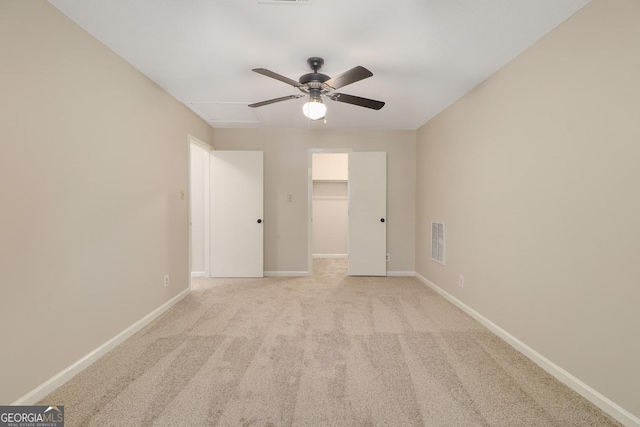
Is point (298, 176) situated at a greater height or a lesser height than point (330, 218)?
greater

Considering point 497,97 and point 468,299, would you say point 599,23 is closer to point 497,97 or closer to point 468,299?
point 497,97

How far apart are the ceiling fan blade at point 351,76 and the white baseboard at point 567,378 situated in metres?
2.31

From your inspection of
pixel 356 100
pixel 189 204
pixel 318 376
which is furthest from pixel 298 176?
pixel 318 376

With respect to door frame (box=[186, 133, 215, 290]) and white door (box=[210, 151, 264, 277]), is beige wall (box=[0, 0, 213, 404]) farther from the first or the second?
white door (box=[210, 151, 264, 277])

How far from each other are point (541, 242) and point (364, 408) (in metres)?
1.66

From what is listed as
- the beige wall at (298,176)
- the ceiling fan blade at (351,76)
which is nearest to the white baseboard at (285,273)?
the beige wall at (298,176)

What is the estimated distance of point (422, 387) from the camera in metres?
1.69

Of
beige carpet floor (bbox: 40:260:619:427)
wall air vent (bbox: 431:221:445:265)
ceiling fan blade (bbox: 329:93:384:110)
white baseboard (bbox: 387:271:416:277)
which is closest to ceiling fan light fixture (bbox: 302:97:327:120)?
ceiling fan blade (bbox: 329:93:384:110)

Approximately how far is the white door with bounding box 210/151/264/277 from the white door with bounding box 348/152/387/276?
1.48 meters

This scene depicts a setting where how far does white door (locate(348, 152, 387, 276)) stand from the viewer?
446cm

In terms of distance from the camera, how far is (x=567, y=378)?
1726 mm

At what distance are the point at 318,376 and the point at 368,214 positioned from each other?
9.81 ft

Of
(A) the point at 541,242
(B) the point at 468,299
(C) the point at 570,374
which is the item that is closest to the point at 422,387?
(C) the point at 570,374

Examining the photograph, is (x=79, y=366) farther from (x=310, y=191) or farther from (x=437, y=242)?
(x=437, y=242)
